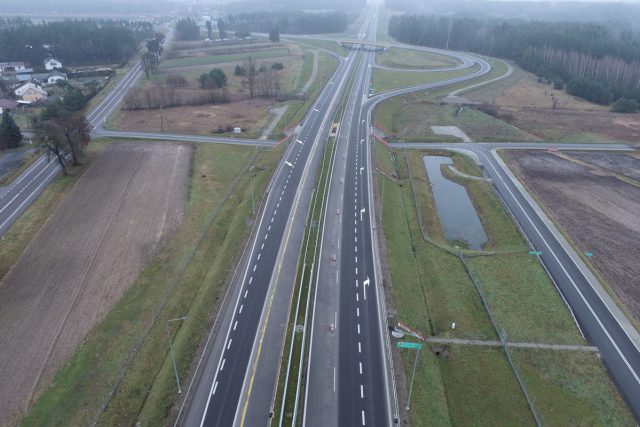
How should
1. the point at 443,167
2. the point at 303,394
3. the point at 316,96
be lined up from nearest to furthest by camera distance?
the point at 303,394, the point at 443,167, the point at 316,96

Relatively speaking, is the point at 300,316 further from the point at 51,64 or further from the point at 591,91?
the point at 51,64

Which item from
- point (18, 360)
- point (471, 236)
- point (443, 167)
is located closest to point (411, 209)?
point (471, 236)

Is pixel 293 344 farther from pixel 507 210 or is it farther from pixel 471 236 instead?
pixel 507 210

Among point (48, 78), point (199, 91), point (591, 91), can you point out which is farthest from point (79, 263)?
point (591, 91)

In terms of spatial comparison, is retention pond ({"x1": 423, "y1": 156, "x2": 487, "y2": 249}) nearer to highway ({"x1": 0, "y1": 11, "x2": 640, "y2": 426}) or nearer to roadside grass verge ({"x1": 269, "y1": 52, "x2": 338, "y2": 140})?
highway ({"x1": 0, "y1": 11, "x2": 640, "y2": 426})

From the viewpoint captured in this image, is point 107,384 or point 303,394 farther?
point 107,384

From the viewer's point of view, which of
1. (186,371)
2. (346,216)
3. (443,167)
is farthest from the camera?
(443,167)

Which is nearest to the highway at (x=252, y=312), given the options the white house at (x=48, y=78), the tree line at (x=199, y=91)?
the tree line at (x=199, y=91)
